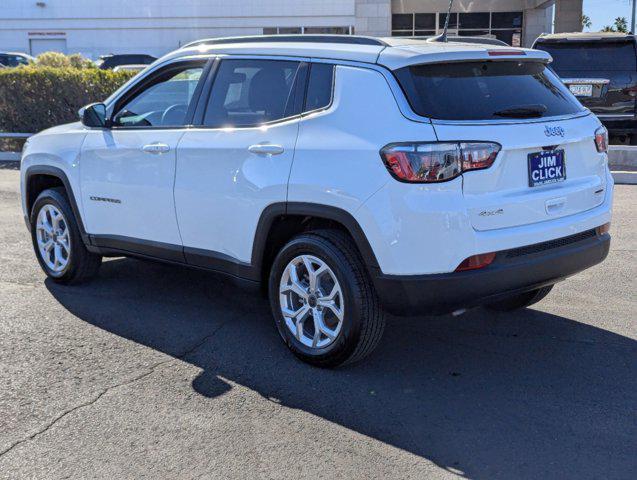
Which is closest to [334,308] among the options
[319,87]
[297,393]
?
[297,393]

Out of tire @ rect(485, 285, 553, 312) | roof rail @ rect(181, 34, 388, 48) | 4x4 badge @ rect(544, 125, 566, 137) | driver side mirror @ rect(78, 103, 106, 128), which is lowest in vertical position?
tire @ rect(485, 285, 553, 312)

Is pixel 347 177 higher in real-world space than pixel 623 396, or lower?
higher

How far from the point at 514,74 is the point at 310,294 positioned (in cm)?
172

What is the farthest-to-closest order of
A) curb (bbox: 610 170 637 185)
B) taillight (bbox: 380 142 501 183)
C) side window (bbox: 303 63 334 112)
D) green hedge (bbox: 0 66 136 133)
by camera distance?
green hedge (bbox: 0 66 136 133) → curb (bbox: 610 170 637 185) → side window (bbox: 303 63 334 112) → taillight (bbox: 380 142 501 183)

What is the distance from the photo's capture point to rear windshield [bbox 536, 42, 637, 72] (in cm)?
1137

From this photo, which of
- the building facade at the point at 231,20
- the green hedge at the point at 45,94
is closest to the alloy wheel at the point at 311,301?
the green hedge at the point at 45,94

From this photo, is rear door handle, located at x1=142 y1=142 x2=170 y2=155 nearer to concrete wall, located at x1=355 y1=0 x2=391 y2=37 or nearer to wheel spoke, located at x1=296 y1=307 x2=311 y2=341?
wheel spoke, located at x1=296 y1=307 x2=311 y2=341

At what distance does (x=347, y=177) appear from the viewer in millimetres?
4227

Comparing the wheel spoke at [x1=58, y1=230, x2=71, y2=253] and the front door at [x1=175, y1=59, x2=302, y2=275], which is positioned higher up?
the front door at [x1=175, y1=59, x2=302, y2=275]

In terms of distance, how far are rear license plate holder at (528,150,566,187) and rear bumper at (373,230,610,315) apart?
0.34m

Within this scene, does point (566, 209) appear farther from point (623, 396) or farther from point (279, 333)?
point (279, 333)

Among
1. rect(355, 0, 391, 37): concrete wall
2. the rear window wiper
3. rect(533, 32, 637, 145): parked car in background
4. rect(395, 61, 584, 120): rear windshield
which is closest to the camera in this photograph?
rect(395, 61, 584, 120): rear windshield

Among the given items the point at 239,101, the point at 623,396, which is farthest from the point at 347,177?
the point at 623,396

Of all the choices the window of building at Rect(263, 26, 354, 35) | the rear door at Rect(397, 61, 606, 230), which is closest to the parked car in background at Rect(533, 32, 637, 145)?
the rear door at Rect(397, 61, 606, 230)
